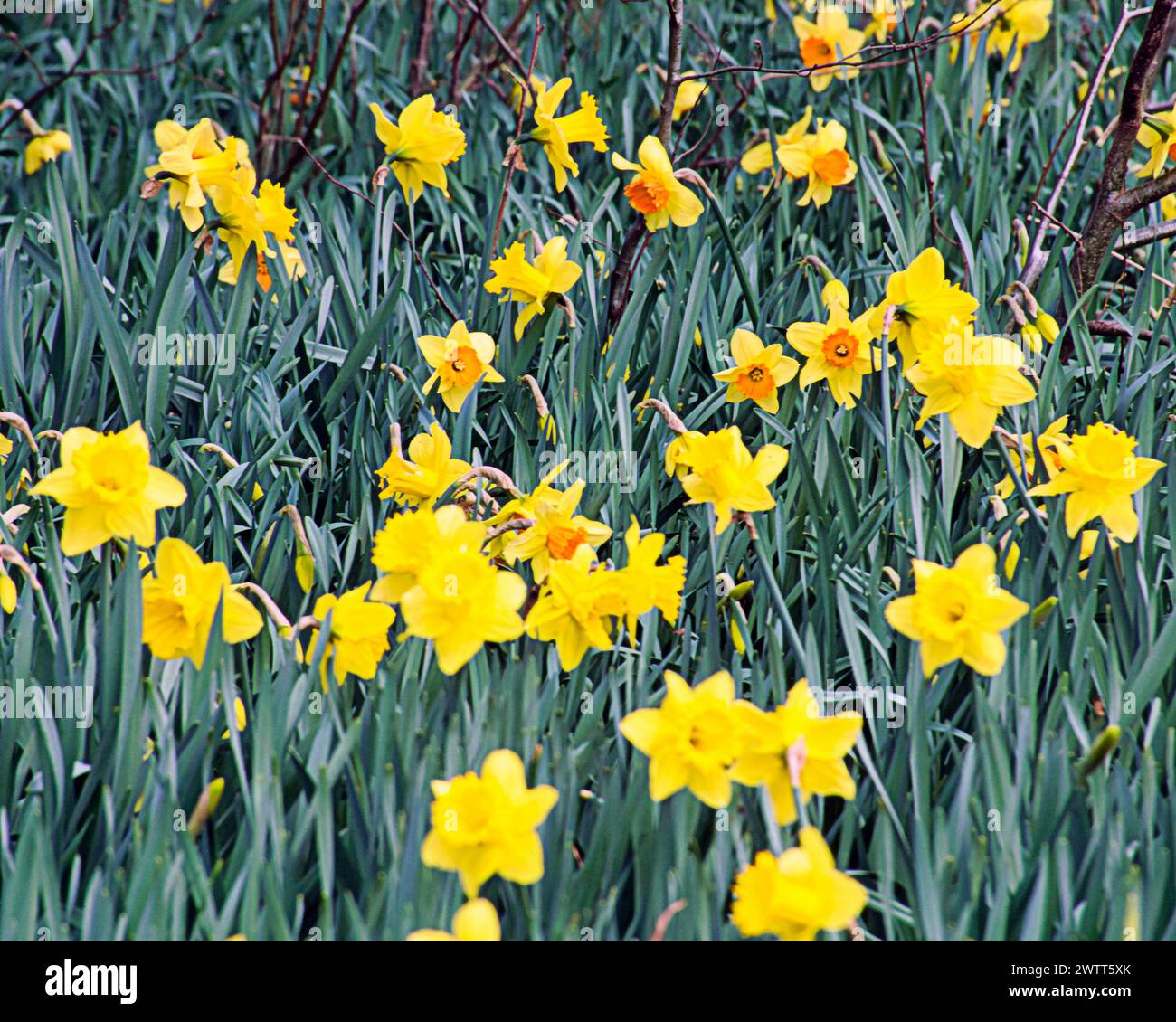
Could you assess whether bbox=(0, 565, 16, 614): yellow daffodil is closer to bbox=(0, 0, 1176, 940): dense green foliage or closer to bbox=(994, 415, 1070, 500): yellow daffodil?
bbox=(0, 0, 1176, 940): dense green foliage

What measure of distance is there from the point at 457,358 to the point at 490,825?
116 cm

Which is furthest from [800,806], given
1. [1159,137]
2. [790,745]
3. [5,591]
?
[1159,137]

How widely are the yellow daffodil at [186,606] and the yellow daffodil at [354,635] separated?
0.35ft

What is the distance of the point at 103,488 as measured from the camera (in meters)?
1.52

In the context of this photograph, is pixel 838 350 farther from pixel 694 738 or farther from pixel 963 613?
pixel 694 738

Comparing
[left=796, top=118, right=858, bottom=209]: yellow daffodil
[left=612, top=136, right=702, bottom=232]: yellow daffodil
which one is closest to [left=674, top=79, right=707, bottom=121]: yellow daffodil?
[left=796, top=118, right=858, bottom=209]: yellow daffodil

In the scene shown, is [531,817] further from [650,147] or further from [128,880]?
[650,147]

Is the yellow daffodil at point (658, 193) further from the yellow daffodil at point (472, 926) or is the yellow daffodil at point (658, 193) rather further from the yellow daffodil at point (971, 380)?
the yellow daffodil at point (472, 926)

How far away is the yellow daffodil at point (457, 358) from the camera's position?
7.30 ft

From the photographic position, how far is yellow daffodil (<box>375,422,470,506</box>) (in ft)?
6.24

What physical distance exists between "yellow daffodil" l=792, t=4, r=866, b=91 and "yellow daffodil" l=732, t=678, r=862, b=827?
2577 millimetres

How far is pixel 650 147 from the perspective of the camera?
95.9 inches
